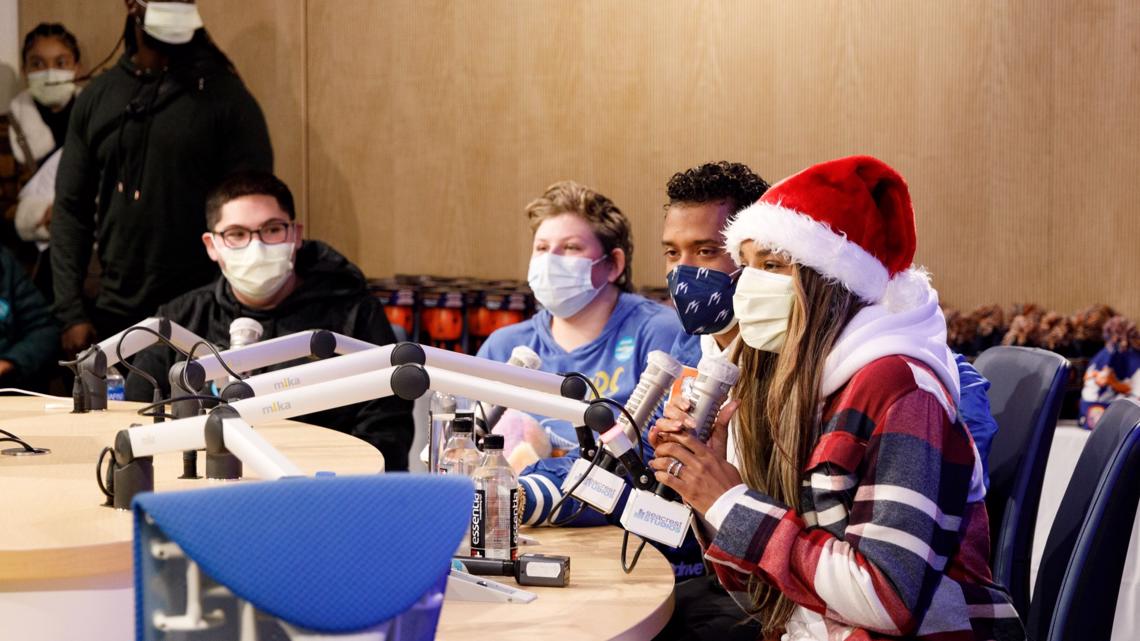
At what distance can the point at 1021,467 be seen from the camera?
227 centimetres

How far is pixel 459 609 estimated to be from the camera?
157 cm

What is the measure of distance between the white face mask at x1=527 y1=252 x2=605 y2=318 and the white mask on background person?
655 mm

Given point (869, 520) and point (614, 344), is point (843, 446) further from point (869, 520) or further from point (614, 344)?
point (614, 344)

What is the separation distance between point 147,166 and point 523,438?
2622mm

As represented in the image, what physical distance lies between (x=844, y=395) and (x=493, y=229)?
145 inches

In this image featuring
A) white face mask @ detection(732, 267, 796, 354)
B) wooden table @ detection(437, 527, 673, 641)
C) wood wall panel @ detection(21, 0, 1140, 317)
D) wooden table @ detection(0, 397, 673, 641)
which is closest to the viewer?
wooden table @ detection(0, 397, 673, 641)

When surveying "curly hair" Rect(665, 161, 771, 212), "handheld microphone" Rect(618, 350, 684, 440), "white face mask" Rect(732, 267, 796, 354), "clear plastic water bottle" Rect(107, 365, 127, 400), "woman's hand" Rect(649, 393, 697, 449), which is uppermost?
"curly hair" Rect(665, 161, 771, 212)

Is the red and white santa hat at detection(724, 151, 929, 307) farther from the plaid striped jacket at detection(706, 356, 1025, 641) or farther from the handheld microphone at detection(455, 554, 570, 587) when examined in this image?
the handheld microphone at detection(455, 554, 570, 587)

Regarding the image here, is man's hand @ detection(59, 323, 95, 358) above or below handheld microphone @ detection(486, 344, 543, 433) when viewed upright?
below

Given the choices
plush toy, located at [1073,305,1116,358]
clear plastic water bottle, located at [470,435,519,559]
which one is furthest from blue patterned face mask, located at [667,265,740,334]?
plush toy, located at [1073,305,1116,358]

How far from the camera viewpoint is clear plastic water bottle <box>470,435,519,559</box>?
1.75 metres

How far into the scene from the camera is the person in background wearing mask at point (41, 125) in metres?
4.98

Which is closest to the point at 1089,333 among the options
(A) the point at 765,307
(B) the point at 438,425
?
(A) the point at 765,307

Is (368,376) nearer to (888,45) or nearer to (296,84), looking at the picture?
(888,45)
